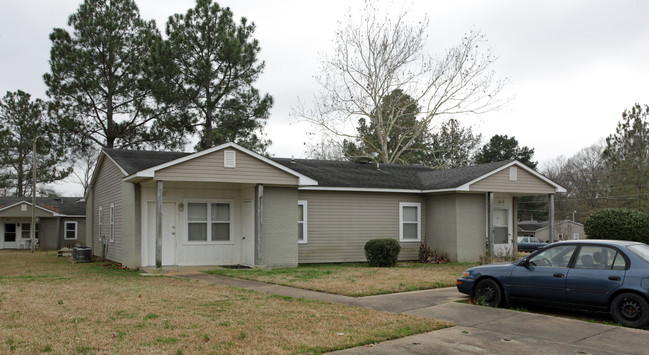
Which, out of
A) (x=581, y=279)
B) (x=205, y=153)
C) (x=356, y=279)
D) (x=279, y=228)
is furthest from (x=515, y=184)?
(x=581, y=279)

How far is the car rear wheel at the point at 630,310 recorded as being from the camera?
27.3 ft

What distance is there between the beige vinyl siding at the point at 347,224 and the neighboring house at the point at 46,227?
25.6 meters

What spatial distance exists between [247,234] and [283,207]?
1.49 metres

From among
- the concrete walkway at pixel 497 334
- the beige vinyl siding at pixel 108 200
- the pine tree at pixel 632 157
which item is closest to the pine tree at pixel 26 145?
the beige vinyl siding at pixel 108 200

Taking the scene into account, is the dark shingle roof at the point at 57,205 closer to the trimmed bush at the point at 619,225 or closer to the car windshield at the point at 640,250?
the trimmed bush at the point at 619,225

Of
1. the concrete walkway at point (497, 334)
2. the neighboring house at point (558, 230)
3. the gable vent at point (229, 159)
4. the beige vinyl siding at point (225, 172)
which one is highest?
the gable vent at point (229, 159)

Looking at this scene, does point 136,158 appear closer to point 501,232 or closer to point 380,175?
point 380,175

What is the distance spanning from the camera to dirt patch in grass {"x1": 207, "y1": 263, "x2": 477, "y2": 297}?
39.9 feet

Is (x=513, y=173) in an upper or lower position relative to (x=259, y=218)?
upper

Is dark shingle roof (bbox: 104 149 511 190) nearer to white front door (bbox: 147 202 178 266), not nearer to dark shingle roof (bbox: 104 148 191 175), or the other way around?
dark shingle roof (bbox: 104 148 191 175)

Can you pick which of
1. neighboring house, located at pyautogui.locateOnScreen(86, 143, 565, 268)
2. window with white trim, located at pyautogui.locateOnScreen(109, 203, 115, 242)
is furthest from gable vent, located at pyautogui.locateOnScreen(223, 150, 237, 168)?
window with white trim, located at pyautogui.locateOnScreen(109, 203, 115, 242)

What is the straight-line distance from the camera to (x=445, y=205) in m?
20.8

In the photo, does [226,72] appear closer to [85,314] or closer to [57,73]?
[57,73]

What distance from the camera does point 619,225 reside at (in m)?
20.7
